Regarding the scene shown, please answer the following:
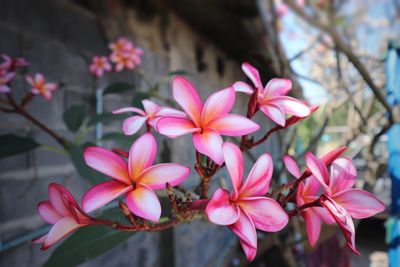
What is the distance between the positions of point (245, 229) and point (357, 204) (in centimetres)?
12

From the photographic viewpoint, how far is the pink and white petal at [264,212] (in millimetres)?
326

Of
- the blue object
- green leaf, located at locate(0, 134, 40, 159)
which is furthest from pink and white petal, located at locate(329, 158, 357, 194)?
green leaf, located at locate(0, 134, 40, 159)

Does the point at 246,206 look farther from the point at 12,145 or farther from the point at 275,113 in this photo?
the point at 12,145

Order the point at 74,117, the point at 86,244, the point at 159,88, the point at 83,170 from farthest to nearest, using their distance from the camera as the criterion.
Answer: the point at 159,88 → the point at 74,117 → the point at 83,170 → the point at 86,244

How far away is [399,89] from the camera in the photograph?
2.84 feet

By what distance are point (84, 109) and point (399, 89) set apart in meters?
0.75

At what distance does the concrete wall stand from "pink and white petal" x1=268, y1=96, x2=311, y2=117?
0.53 meters

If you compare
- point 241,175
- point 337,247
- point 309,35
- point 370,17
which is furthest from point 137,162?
point 370,17

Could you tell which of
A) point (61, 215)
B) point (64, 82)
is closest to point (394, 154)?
point (61, 215)

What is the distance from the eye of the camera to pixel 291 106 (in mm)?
413

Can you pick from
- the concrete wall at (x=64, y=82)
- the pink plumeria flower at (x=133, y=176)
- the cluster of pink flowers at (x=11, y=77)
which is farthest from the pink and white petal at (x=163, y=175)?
the concrete wall at (x=64, y=82)

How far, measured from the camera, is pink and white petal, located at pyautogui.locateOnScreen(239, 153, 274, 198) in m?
0.34

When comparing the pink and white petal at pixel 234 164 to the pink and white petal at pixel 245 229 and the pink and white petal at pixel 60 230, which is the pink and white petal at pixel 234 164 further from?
the pink and white petal at pixel 60 230

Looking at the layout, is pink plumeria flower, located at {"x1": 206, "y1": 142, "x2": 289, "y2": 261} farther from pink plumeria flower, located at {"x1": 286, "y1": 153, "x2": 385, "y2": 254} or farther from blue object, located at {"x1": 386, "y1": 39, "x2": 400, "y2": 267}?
blue object, located at {"x1": 386, "y1": 39, "x2": 400, "y2": 267}
